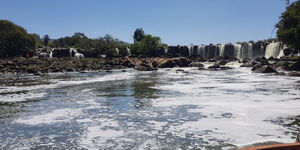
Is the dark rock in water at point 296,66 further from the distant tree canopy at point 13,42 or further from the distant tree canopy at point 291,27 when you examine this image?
the distant tree canopy at point 13,42

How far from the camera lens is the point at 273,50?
63406mm

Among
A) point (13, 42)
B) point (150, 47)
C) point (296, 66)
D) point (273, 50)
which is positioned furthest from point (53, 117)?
point (150, 47)

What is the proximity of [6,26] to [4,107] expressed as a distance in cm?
7648

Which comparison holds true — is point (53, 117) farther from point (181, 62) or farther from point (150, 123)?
point (181, 62)

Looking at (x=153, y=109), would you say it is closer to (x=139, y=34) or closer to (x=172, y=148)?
(x=172, y=148)

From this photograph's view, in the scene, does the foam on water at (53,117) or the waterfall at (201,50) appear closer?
the foam on water at (53,117)

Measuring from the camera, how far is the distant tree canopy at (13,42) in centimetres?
7731

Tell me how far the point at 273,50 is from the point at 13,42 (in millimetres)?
63077

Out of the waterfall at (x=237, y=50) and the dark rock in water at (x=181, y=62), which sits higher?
the waterfall at (x=237, y=50)

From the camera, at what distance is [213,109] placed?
1279cm

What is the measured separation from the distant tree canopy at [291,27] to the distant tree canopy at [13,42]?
63.1 meters

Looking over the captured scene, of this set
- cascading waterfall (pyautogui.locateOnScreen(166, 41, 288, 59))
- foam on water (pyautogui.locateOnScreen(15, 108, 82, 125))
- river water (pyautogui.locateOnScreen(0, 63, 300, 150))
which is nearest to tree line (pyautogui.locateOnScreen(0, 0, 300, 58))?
cascading waterfall (pyautogui.locateOnScreen(166, 41, 288, 59))

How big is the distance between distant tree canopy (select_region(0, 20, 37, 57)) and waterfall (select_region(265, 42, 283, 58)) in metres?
59.7

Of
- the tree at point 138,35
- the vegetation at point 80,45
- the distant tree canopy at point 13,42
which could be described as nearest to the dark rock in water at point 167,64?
the vegetation at point 80,45
